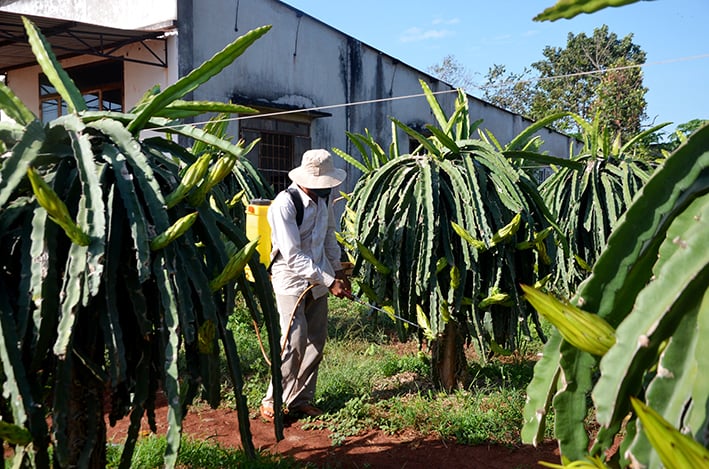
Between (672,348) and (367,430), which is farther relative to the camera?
(367,430)

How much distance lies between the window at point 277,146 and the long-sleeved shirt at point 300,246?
6464 millimetres

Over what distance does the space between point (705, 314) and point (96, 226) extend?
1.83 meters

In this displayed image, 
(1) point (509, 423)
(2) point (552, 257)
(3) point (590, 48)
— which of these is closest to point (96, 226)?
(1) point (509, 423)

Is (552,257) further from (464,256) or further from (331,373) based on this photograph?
(331,373)

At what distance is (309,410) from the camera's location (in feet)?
16.7

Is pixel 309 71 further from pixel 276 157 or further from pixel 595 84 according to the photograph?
pixel 595 84

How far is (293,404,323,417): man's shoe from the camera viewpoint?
5090 mm

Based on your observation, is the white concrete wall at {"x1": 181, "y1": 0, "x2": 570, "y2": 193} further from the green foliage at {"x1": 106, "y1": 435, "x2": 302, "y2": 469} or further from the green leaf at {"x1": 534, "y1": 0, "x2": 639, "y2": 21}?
the green leaf at {"x1": 534, "y1": 0, "x2": 639, "y2": 21}

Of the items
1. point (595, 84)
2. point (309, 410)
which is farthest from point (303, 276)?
point (595, 84)

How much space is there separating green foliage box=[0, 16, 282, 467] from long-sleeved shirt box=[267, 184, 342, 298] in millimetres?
2154

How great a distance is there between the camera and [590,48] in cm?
3133

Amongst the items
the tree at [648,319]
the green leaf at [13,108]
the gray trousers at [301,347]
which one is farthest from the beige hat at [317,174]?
the tree at [648,319]

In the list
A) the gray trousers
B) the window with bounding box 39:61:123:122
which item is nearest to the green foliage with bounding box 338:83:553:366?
the gray trousers

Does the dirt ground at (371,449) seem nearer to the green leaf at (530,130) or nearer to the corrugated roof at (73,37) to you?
the green leaf at (530,130)
